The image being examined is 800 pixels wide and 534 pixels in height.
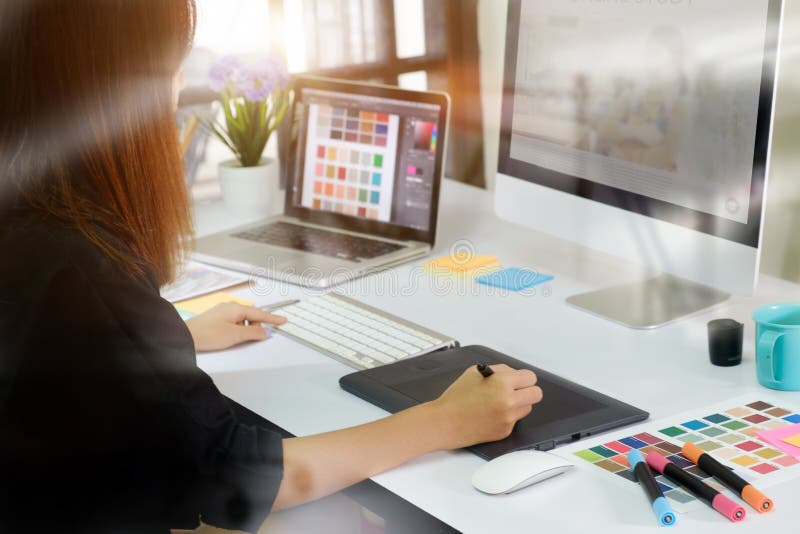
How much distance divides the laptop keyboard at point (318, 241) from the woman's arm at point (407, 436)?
663 mm

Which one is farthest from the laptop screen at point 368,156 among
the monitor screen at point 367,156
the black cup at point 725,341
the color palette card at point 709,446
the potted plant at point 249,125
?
the color palette card at point 709,446

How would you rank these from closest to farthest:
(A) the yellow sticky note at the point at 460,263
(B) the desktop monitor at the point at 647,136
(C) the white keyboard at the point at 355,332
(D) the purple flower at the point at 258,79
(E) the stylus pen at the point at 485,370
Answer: (E) the stylus pen at the point at 485,370 < (B) the desktop monitor at the point at 647,136 < (C) the white keyboard at the point at 355,332 < (A) the yellow sticky note at the point at 460,263 < (D) the purple flower at the point at 258,79

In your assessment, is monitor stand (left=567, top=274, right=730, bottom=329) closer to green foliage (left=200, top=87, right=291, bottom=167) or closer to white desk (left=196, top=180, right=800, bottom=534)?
white desk (left=196, top=180, right=800, bottom=534)

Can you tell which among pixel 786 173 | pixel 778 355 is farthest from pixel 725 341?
pixel 786 173

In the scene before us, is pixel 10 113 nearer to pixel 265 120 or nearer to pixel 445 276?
pixel 445 276

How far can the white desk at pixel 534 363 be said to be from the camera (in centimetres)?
96

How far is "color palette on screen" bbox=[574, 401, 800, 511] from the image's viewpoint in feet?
3.30

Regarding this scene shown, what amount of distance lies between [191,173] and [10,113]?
49.9 inches

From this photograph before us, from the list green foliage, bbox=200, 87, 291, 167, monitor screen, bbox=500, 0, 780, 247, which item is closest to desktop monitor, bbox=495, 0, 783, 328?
monitor screen, bbox=500, 0, 780, 247

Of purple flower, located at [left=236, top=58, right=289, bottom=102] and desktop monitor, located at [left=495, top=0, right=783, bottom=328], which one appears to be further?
purple flower, located at [left=236, top=58, right=289, bottom=102]

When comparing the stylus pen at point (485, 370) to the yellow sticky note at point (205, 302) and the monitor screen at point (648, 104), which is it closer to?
the monitor screen at point (648, 104)

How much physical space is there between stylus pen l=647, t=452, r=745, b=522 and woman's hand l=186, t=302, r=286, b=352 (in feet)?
2.08

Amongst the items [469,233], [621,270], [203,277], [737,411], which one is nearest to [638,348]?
[737,411]

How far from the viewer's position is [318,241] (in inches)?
72.4
